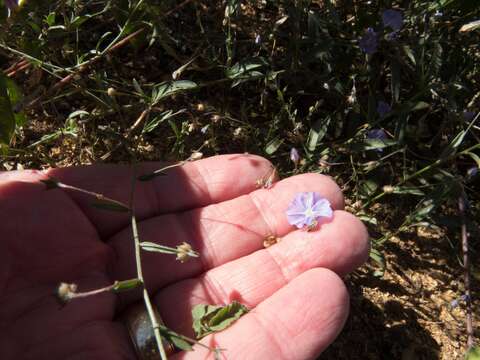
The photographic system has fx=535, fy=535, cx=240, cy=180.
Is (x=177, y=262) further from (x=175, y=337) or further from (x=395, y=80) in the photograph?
(x=395, y=80)

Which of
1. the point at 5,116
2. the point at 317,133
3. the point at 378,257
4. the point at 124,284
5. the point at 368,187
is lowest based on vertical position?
the point at 378,257

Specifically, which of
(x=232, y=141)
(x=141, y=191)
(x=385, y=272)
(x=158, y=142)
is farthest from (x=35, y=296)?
(x=385, y=272)

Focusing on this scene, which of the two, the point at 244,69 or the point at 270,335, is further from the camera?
the point at 244,69

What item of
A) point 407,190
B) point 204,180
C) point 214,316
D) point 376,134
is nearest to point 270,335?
point 214,316

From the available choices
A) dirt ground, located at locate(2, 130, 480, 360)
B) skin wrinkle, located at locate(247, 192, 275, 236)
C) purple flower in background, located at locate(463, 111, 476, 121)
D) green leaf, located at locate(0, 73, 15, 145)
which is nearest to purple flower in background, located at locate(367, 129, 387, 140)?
purple flower in background, located at locate(463, 111, 476, 121)

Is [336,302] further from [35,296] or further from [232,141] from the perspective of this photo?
[232,141]

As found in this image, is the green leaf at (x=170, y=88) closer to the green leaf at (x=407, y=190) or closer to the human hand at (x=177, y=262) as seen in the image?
the human hand at (x=177, y=262)

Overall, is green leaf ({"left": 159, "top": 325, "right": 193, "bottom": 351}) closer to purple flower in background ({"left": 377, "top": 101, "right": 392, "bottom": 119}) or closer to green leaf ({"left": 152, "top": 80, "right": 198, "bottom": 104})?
green leaf ({"left": 152, "top": 80, "right": 198, "bottom": 104})
